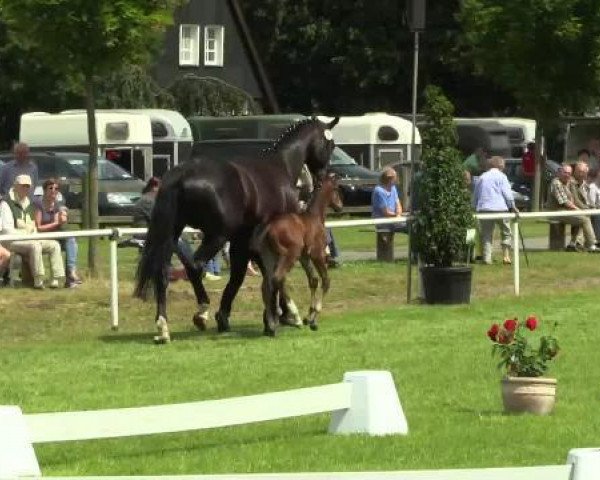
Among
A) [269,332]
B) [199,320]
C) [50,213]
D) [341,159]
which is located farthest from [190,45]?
[269,332]

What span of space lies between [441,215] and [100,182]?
19967 mm

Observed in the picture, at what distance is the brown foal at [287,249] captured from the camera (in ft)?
58.5

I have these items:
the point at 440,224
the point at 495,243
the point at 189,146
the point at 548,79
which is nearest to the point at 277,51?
the point at 189,146

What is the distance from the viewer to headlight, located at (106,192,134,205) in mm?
39469

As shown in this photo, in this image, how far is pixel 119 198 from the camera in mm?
39562

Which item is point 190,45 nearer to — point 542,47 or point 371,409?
point 542,47

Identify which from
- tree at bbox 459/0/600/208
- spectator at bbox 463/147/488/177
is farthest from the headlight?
spectator at bbox 463/147/488/177

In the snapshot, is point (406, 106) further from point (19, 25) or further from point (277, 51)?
point (19, 25)

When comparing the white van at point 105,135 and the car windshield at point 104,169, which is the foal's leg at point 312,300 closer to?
the car windshield at point 104,169

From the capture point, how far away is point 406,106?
6844 cm

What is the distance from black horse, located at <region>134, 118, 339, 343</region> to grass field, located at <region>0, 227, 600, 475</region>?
530mm

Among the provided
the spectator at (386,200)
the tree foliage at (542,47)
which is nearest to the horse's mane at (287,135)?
the spectator at (386,200)

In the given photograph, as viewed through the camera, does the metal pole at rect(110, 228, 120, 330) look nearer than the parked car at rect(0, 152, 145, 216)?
Yes

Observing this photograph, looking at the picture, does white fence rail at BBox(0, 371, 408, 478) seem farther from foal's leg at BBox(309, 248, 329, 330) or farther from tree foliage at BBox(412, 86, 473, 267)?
tree foliage at BBox(412, 86, 473, 267)
